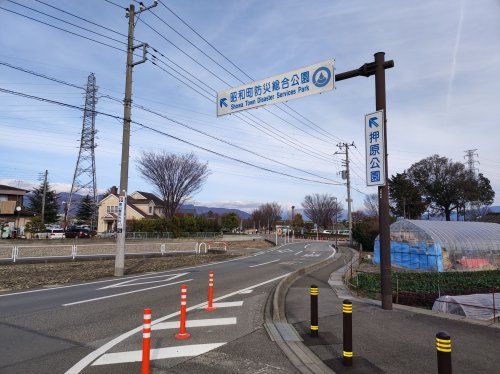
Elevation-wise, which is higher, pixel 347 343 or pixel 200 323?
pixel 347 343

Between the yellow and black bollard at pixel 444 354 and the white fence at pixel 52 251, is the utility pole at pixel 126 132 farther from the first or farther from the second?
the yellow and black bollard at pixel 444 354

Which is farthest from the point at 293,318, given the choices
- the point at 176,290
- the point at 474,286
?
the point at 474,286

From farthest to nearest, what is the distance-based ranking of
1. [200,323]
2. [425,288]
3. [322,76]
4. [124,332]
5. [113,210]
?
[113,210]
[425,288]
[322,76]
[200,323]
[124,332]

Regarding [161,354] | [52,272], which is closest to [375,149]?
[161,354]

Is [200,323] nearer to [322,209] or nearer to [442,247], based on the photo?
[442,247]

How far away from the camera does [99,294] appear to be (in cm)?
1131

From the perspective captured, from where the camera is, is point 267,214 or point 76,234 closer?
point 76,234

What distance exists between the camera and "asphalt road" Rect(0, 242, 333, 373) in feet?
17.6

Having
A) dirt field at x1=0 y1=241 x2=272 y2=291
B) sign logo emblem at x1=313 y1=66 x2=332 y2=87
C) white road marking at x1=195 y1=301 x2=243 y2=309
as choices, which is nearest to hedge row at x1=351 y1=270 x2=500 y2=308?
white road marking at x1=195 y1=301 x2=243 y2=309

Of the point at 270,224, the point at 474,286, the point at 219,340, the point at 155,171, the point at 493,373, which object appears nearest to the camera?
the point at 493,373

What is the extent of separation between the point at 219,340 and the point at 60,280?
35.0ft

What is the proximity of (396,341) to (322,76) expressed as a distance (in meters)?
6.86

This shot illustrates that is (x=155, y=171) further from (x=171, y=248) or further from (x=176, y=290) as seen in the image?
(x=176, y=290)

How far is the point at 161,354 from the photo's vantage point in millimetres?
5789
